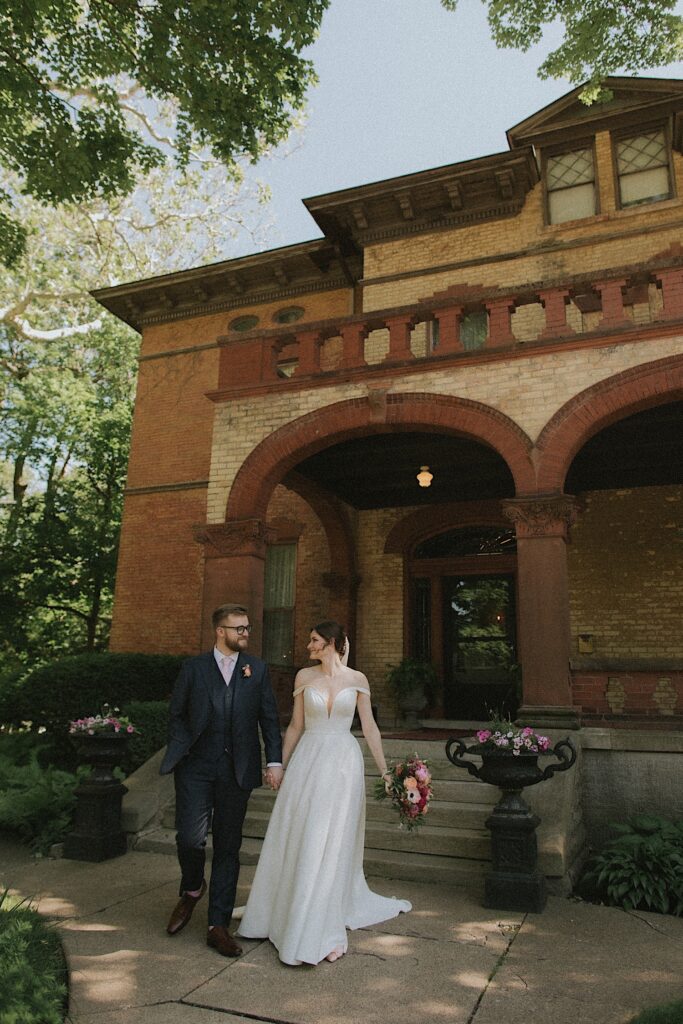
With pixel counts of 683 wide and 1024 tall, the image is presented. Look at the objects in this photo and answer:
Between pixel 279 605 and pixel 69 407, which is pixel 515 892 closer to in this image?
pixel 279 605

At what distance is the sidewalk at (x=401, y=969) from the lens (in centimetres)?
331

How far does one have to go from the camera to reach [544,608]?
7770 mm

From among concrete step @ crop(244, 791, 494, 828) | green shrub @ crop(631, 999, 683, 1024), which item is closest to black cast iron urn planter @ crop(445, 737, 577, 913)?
concrete step @ crop(244, 791, 494, 828)

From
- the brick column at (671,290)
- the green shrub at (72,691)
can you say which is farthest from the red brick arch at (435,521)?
the green shrub at (72,691)

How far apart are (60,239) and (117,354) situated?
3.49 meters

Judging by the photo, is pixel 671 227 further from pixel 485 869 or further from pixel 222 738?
pixel 222 738

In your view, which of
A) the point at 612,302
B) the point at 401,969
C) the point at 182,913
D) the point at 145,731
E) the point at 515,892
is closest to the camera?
the point at 401,969

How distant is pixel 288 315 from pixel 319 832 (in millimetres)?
12415

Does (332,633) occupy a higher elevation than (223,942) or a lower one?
higher

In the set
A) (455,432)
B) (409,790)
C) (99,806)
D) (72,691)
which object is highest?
(455,432)

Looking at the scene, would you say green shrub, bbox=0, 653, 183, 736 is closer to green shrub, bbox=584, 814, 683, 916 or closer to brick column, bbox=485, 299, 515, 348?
green shrub, bbox=584, 814, 683, 916

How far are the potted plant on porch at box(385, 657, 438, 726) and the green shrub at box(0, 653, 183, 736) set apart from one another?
3.88m

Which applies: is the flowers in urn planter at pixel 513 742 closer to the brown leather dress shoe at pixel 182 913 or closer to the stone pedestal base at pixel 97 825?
the brown leather dress shoe at pixel 182 913

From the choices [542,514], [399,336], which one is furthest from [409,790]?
[399,336]
